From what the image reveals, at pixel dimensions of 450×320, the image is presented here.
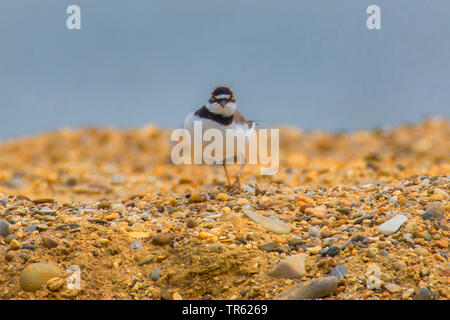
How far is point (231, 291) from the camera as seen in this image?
12.5 feet

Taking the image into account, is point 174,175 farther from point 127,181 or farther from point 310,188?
point 310,188

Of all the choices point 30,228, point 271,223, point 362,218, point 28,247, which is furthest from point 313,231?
point 30,228

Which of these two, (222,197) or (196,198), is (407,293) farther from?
(196,198)

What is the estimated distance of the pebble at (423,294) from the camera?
3.57 meters

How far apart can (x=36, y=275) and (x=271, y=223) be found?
2.08 metres

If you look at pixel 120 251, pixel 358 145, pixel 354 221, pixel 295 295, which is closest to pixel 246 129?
pixel 354 221

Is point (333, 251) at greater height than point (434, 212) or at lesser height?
lesser

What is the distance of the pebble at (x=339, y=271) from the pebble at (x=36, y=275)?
2.16 meters

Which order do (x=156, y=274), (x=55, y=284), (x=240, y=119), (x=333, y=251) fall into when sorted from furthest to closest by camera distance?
1. (x=240, y=119)
2. (x=333, y=251)
3. (x=156, y=274)
4. (x=55, y=284)

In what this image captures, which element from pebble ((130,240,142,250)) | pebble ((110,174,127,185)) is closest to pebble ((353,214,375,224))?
pebble ((130,240,142,250))

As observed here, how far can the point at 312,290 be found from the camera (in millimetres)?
3641

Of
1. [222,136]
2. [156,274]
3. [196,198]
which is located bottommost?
[156,274]
